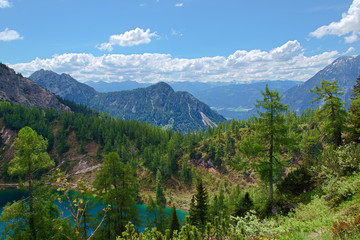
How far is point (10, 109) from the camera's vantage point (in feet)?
461

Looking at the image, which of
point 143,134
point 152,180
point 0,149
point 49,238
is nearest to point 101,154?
point 143,134

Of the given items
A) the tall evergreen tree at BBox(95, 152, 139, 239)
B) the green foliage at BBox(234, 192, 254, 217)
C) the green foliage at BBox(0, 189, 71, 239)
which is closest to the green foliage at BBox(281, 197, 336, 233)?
the green foliage at BBox(234, 192, 254, 217)

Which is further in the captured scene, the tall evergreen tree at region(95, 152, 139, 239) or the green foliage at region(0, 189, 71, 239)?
the tall evergreen tree at region(95, 152, 139, 239)

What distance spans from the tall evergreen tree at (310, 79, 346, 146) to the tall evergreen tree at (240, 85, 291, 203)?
998 centimetres

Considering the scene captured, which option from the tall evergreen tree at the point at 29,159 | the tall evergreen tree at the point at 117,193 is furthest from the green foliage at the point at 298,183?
the tall evergreen tree at the point at 29,159

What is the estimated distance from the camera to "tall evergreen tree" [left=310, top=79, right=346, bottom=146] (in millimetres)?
27580

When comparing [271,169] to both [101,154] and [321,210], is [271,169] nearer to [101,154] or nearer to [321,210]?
[321,210]

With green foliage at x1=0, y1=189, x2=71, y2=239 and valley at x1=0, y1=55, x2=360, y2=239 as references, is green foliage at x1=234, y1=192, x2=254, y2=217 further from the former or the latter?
green foliage at x1=0, y1=189, x2=71, y2=239

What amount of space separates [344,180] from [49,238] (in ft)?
81.2

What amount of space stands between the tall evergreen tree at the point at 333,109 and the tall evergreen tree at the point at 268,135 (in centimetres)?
998

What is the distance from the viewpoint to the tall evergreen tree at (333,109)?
90.5 feet

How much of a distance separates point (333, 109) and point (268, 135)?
1312 cm

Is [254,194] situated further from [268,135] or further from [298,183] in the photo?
[268,135]

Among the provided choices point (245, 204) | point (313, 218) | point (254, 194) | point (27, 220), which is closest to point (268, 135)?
point (313, 218)
